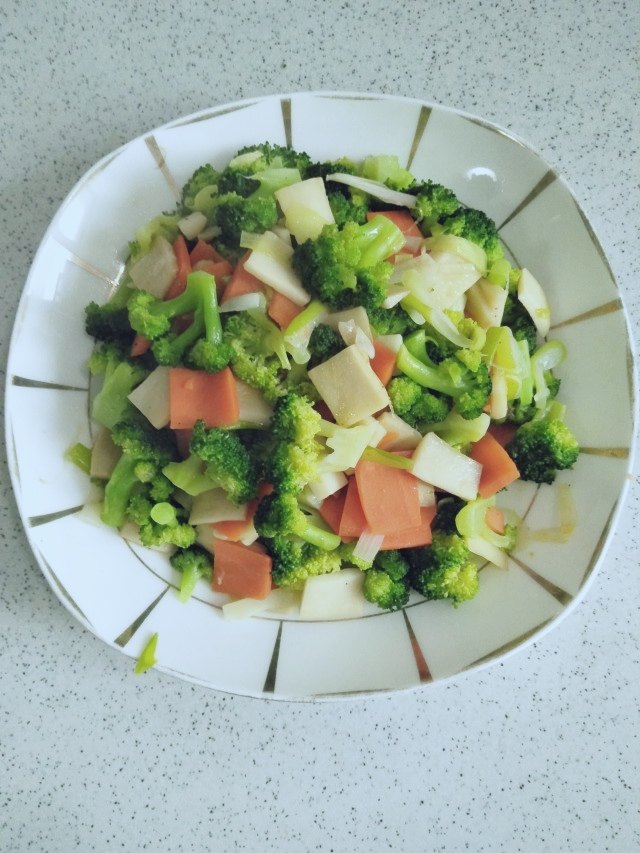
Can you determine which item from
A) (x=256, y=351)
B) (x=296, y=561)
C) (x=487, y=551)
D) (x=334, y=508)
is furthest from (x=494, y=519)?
(x=256, y=351)

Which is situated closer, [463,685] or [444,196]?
[444,196]

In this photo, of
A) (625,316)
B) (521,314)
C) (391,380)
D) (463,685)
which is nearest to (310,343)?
(391,380)

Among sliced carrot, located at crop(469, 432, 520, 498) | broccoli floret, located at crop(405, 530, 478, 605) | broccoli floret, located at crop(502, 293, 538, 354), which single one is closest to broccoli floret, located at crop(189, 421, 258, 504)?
broccoli floret, located at crop(405, 530, 478, 605)

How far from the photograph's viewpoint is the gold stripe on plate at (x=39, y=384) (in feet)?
4.91

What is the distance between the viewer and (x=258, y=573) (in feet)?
4.97

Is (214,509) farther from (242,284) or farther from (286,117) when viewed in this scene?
(286,117)

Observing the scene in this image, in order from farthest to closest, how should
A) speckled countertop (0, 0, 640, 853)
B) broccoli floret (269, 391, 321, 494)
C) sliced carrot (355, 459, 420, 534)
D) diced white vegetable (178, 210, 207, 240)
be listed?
speckled countertop (0, 0, 640, 853)
diced white vegetable (178, 210, 207, 240)
sliced carrot (355, 459, 420, 534)
broccoli floret (269, 391, 321, 494)

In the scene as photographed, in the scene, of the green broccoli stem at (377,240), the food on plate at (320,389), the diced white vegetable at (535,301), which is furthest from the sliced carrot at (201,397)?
the diced white vegetable at (535,301)

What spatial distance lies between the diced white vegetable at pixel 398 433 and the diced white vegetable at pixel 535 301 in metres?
0.43

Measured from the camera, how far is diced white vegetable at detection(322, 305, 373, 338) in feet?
4.69

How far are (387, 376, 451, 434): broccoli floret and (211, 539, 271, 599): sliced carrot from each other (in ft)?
1.58

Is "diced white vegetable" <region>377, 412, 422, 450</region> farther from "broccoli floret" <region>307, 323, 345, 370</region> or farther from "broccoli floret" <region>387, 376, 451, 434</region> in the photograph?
"broccoli floret" <region>307, 323, 345, 370</region>

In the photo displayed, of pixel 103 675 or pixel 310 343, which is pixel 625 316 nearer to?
pixel 310 343

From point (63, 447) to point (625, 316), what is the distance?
1.42 meters
